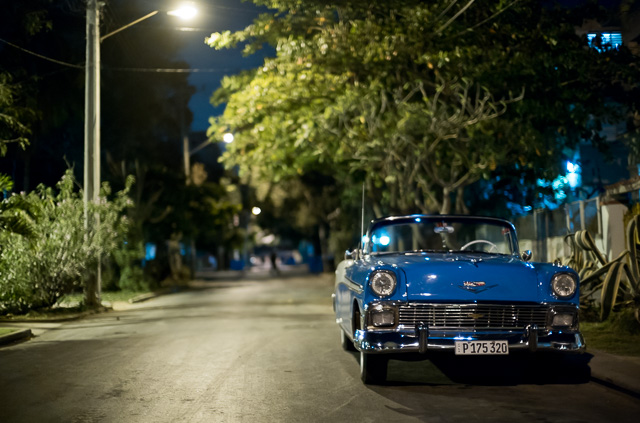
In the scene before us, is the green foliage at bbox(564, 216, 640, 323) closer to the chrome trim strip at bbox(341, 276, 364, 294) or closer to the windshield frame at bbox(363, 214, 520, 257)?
the windshield frame at bbox(363, 214, 520, 257)

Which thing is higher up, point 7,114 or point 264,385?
point 7,114

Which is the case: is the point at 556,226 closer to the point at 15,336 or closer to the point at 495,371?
the point at 495,371

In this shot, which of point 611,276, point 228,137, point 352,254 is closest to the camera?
point 352,254

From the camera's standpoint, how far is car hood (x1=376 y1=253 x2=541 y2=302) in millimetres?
7699

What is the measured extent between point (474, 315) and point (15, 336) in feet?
27.1

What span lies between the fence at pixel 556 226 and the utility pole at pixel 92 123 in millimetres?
10697

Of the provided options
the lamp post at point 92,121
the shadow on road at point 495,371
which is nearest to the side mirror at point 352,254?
the shadow on road at point 495,371

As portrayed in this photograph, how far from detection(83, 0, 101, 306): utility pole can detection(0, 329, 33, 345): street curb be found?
20.0 feet

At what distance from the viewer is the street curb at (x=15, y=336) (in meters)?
12.2

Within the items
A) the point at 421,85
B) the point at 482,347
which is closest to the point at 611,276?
the point at 482,347

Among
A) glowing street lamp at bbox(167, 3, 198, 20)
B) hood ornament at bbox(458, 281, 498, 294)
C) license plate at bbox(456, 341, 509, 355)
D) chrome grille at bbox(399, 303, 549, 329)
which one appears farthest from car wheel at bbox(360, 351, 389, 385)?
glowing street lamp at bbox(167, 3, 198, 20)

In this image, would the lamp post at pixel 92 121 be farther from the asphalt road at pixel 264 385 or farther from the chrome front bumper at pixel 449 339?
the chrome front bumper at pixel 449 339

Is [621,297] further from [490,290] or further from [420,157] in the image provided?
[420,157]

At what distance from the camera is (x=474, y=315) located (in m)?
7.72
